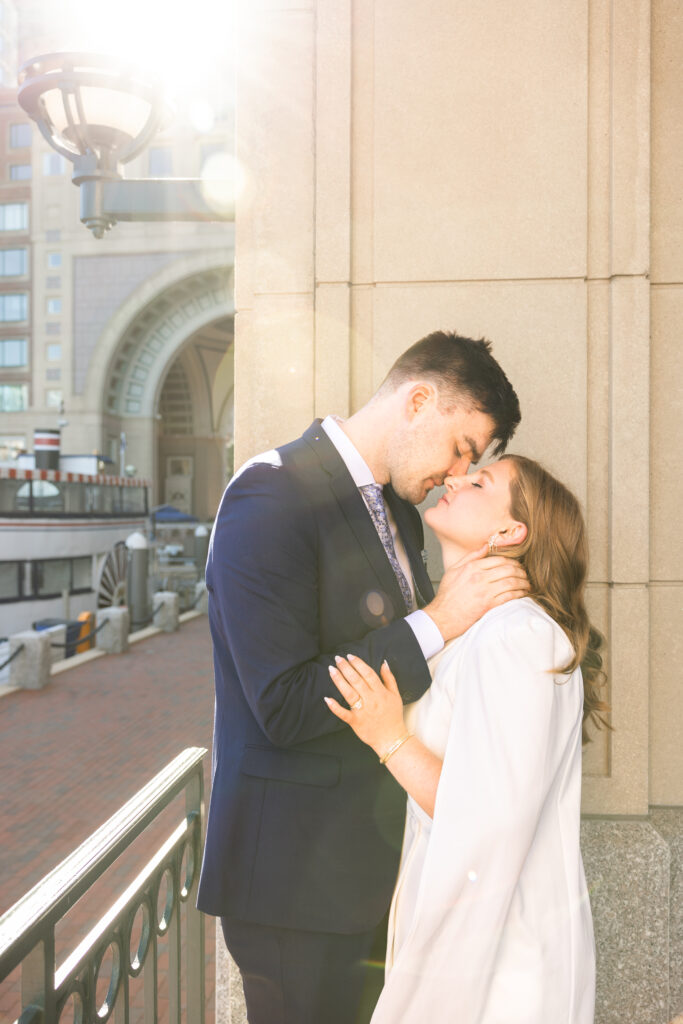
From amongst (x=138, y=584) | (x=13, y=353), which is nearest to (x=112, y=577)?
(x=138, y=584)

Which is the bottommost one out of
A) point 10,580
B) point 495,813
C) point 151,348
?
point 10,580

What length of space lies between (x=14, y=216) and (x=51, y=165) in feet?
11.5

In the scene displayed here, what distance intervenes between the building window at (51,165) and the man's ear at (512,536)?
4626cm

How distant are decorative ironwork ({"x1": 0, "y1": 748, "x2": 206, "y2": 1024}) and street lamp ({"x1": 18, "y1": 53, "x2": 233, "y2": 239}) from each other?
2992 mm

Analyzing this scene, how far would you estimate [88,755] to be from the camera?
30.7ft

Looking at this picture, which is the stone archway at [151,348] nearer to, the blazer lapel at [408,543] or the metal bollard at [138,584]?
the metal bollard at [138,584]

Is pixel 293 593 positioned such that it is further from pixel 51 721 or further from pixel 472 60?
pixel 51 721

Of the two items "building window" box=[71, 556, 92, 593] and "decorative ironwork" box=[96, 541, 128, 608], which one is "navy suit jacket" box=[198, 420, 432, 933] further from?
"decorative ironwork" box=[96, 541, 128, 608]

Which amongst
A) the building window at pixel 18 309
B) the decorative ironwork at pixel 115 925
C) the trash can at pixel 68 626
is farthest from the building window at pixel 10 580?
the building window at pixel 18 309

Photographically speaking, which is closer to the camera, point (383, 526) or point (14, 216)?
point (383, 526)

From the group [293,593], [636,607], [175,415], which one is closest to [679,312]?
[636,607]

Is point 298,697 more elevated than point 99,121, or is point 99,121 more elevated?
point 99,121

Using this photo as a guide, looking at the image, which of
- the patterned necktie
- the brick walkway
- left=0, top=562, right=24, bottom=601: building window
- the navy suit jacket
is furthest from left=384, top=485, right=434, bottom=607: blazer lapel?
left=0, top=562, right=24, bottom=601: building window

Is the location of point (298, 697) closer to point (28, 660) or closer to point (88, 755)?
point (88, 755)
